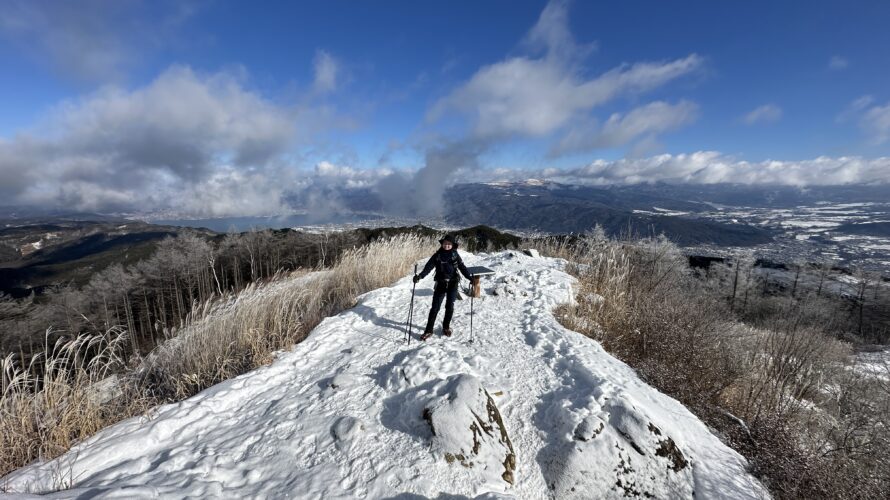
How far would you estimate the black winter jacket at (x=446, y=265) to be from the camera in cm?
615

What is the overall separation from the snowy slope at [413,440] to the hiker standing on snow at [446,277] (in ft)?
Result: 3.63

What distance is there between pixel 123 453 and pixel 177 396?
4.34ft

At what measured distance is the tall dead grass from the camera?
9.65 ft

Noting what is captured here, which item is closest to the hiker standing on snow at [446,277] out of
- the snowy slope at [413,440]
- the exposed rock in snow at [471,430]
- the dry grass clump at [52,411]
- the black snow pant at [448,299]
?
the black snow pant at [448,299]

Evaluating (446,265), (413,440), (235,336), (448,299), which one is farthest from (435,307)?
(235,336)

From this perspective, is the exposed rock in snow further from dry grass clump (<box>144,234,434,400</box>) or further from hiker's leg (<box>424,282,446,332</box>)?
dry grass clump (<box>144,234,434,400</box>)

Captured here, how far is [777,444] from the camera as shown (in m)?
3.54

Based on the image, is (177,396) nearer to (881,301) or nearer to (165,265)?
(165,265)

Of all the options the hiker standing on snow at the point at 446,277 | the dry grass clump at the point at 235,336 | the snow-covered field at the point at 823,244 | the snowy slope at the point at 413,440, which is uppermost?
the hiker standing on snow at the point at 446,277

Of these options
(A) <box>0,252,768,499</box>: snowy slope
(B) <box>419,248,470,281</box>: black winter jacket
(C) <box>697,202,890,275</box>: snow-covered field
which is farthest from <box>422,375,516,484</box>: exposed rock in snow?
(C) <box>697,202,890,275</box>: snow-covered field

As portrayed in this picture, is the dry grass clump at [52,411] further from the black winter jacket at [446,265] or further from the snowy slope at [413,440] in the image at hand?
the black winter jacket at [446,265]

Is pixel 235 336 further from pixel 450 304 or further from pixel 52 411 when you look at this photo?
pixel 450 304

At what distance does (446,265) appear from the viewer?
Result: 245 inches

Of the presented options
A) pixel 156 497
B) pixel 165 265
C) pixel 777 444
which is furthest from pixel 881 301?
pixel 165 265
